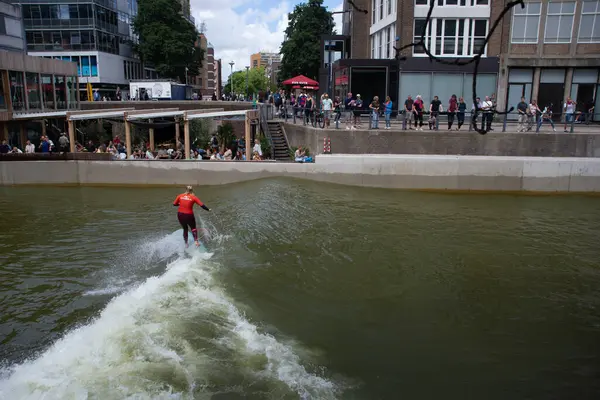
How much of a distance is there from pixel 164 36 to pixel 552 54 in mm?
49474

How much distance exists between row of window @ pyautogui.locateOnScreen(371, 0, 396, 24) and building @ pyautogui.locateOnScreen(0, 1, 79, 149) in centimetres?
2156

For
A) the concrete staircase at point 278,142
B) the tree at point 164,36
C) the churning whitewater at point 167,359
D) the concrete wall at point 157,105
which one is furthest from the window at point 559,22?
the tree at point 164,36

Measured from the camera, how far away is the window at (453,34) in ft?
103

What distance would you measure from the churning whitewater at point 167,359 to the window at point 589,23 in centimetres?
2903

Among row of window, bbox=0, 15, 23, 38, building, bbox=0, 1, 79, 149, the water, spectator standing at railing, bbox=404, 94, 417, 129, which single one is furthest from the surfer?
row of window, bbox=0, 15, 23, 38

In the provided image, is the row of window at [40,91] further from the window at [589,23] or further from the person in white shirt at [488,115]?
the window at [589,23]

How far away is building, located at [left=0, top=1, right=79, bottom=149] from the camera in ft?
97.8

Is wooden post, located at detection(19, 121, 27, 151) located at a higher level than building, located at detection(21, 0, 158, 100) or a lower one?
lower

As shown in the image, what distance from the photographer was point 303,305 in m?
11.5

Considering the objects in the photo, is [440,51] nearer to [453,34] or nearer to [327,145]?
[453,34]

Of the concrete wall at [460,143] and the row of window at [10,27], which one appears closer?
the concrete wall at [460,143]

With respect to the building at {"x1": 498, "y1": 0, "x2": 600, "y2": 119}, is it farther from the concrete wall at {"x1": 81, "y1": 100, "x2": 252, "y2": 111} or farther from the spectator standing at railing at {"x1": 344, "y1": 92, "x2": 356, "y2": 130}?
the concrete wall at {"x1": 81, "y1": 100, "x2": 252, "y2": 111}

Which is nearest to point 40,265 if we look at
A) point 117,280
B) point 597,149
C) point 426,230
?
point 117,280

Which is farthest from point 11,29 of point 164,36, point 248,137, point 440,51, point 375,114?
point 440,51
